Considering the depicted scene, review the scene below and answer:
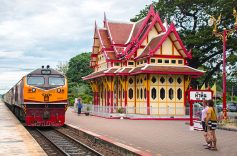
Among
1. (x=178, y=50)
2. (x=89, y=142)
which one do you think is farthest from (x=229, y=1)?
(x=89, y=142)

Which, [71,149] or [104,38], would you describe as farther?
[104,38]

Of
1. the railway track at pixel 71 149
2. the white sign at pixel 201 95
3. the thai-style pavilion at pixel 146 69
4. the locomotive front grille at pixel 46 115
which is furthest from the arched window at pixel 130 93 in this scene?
the railway track at pixel 71 149

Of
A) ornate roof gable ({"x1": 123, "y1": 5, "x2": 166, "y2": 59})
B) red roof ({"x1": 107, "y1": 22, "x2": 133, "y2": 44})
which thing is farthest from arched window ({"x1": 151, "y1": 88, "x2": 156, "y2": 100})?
red roof ({"x1": 107, "y1": 22, "x2": 133, "y2": 44})

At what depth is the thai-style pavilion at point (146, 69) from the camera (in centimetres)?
2934

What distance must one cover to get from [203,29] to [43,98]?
21.9m

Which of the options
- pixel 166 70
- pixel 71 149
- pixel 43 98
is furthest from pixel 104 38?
pixel 71 149

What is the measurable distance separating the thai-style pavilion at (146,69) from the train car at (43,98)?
8.73 metres

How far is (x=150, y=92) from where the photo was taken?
29406 mm

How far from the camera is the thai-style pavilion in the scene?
29344 millimetres

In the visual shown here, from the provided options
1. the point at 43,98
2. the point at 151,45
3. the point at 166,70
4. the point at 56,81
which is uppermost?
the point at 151,45

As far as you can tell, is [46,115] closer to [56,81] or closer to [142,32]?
[56,81]

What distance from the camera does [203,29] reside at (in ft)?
122

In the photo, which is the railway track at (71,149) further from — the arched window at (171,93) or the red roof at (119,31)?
the red roof at (119,31)

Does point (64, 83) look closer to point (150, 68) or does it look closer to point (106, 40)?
point (150, 68)
